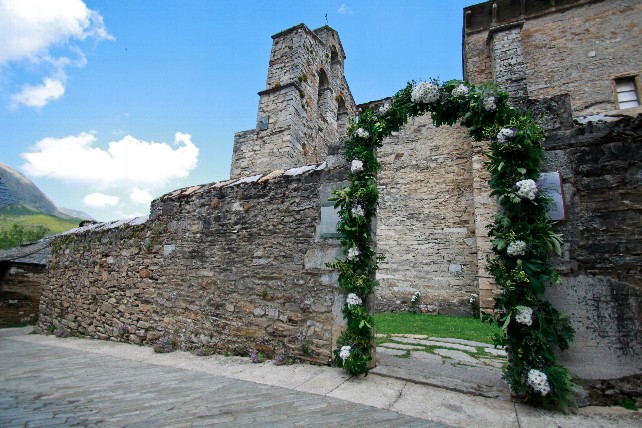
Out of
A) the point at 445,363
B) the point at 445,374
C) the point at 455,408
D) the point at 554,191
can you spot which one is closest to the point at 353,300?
the point at 445,374

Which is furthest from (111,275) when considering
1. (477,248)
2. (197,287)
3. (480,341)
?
(477,248)

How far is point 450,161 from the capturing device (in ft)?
28.5

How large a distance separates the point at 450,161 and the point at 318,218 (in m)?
6.25

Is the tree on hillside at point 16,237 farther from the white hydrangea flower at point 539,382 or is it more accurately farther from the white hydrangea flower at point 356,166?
the white hydrangea flower at point 539,382

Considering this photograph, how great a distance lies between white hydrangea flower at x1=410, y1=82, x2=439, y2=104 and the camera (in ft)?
11.3

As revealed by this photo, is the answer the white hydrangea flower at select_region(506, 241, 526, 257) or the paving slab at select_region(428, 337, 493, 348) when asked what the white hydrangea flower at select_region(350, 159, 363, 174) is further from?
the paving slab at select_region(428, 337, 493, 348)

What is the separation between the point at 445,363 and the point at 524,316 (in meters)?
1.44

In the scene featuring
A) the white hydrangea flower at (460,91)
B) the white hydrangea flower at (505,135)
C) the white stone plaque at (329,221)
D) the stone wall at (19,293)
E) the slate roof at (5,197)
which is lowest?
the stone wall at (19,293)

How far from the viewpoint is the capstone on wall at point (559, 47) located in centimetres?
890

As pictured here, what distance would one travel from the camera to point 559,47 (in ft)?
32.1

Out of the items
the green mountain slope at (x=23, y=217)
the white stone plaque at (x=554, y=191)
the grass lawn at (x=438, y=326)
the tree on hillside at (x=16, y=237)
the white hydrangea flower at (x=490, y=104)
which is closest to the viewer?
the white stone plaque at (x=554, y=191)

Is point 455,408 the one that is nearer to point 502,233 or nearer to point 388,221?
point 502,233

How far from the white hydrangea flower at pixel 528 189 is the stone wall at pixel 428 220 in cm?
585

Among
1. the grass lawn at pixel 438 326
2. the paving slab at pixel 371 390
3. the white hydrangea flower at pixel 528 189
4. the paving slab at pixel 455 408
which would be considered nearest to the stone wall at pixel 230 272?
the paving slab at pixel 371 390
